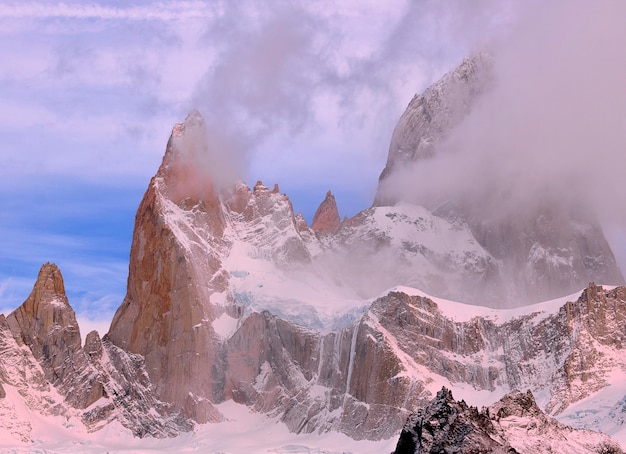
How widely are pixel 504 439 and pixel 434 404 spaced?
145 inches

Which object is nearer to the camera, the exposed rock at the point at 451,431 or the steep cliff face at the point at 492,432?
the exposed rock at the point at 451,431

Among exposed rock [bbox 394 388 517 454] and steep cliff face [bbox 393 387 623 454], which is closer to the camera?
exposed rock [bbox 394 388 517 454]

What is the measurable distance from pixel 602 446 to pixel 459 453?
35.6ft

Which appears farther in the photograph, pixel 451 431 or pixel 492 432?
pixel 492 432

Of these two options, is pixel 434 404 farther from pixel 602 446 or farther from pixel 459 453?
pixel 602 446

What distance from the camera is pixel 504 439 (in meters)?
61.1

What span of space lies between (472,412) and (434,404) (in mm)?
1680

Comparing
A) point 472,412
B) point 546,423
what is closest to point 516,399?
point 546,423

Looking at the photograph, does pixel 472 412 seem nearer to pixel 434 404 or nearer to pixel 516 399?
pixel 434 404

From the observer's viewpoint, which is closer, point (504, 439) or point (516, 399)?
point (504, 439)

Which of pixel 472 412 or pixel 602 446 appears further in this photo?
pixel 602 446

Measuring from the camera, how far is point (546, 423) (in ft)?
213

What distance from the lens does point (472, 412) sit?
197 ft

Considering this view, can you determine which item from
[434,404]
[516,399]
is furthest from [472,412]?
[516,399]
